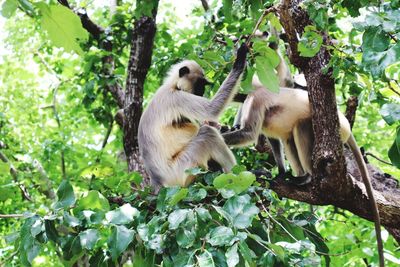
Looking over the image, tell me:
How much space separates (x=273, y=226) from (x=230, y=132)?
152cm

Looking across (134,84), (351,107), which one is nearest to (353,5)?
(351,107)

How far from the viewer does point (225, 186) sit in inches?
90.5

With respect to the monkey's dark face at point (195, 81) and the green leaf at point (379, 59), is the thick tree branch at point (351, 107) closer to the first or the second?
the monkey's dark face at point (195, 81)

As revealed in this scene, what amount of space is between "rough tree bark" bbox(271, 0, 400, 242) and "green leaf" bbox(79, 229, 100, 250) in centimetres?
134

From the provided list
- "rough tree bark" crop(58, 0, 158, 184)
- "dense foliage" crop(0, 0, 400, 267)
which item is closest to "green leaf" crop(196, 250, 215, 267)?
"dense foliage" crop(0, 0, 400, 267)

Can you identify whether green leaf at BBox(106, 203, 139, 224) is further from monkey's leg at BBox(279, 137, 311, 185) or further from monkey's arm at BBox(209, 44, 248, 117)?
monkey's leg at BBox(279, 137, 311, 185)

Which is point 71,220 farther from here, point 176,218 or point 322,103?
point 322,103

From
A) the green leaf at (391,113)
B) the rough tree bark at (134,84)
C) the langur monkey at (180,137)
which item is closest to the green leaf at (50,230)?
the green leaf at (391,113)

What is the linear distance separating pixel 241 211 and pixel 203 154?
6.15ft

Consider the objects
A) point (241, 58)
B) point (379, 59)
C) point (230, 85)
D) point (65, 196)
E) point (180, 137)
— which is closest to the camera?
point (379, 59)

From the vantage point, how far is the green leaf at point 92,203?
2.23m

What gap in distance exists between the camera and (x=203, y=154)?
13.0 feet

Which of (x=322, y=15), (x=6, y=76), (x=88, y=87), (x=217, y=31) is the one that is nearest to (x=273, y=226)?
(x=322, y=15)

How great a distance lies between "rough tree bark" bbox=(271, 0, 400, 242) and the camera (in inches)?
119
